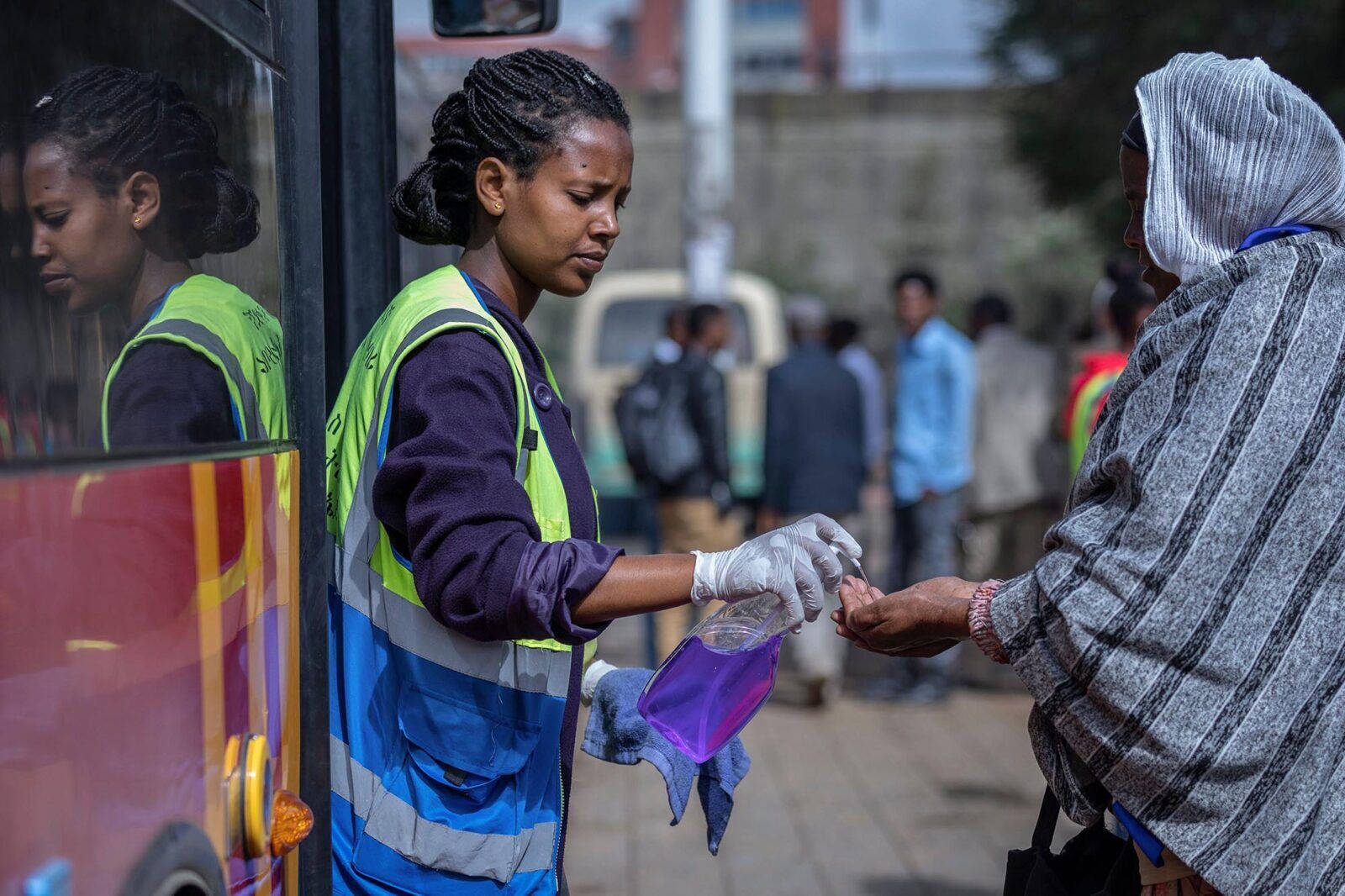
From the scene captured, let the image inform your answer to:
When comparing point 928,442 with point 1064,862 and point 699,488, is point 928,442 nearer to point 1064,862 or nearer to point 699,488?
point 699,488

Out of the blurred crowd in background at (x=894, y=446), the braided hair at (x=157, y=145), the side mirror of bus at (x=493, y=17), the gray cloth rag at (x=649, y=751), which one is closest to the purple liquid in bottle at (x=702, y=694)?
the gray cloth rag at (x=649, y=751)

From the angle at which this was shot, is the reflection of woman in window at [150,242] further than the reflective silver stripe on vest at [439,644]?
No

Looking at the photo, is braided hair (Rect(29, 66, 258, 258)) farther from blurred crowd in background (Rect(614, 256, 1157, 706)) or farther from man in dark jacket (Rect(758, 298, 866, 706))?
man in dark jacket (Rect(758, 298, 866, 706))

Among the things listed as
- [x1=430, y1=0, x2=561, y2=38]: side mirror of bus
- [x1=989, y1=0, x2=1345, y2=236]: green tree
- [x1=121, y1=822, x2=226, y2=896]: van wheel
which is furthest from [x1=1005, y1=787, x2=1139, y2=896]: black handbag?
[x1=989, y1=0, x2=1345, y2=236]: green tree

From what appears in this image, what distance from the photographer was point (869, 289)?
2655cm

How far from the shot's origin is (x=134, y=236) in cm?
140

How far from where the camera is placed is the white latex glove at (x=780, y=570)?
189 centimetres

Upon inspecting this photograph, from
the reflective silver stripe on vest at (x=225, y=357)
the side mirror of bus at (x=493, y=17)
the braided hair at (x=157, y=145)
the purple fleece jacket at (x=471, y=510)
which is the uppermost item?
the side mirror of bus at (x=493, y=17)

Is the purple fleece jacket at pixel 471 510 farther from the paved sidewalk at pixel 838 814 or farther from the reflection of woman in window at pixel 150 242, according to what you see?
the paved sidewalk at pixel 838 814

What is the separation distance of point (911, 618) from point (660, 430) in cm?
510

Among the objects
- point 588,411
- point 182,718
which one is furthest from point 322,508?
point 588,411

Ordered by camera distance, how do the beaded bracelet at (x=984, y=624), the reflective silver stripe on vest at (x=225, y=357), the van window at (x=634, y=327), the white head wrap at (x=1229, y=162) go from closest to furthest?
the reflective silver stripe on vest at (x=225, y=357) < the white head wrap at (x=1229, y=162) < the beaded bracelet at (x=984, y=624) < the van window at (x=634, y=327)

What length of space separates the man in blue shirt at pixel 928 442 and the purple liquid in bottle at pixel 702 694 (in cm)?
526

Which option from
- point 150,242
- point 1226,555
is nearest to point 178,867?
point 150,242
